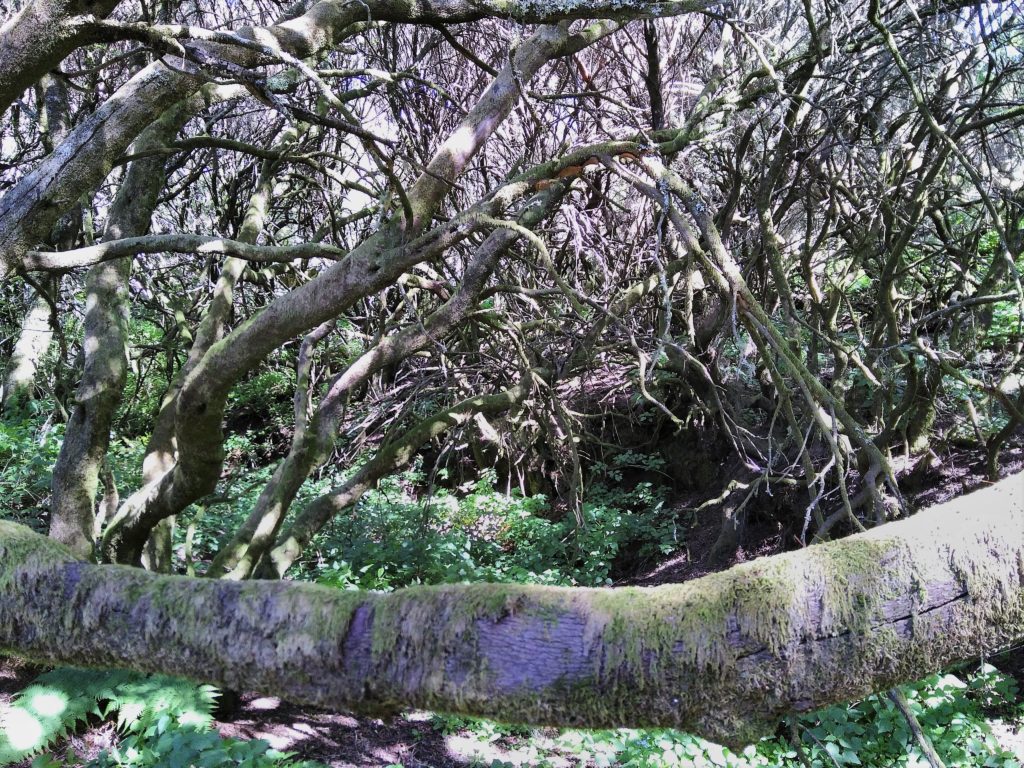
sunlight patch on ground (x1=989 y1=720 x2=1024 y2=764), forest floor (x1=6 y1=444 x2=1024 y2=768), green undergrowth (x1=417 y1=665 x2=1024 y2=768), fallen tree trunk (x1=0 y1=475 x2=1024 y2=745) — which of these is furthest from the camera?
forest floor (x1=6 y1=444 x2=1024 y2=768)

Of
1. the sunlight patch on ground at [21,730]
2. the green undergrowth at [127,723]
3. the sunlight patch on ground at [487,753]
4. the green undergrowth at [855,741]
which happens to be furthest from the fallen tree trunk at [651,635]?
the sunlight patch on ground at [487,753]

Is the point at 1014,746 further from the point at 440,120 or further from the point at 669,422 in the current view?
the point at 440,120

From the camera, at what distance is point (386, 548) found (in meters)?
6.67

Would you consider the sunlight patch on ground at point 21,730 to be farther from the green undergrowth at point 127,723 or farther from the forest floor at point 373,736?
the forest floor at point 373,736

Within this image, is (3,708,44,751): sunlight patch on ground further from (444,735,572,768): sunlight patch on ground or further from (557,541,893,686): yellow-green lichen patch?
(557,541,893,686): yellow-green lichen patch

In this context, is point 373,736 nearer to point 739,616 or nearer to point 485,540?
point 485,540

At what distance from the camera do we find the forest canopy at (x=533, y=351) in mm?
1241

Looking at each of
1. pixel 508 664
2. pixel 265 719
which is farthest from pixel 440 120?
pixel 508 664

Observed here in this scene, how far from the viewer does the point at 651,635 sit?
121 centimetres

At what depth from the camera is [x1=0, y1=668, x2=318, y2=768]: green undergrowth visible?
141 inches

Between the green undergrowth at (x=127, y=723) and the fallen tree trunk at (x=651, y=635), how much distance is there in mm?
2568

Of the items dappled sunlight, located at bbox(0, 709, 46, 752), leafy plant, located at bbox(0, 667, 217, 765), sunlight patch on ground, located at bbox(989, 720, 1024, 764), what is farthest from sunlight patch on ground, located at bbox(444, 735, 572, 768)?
sunlight patch on ground, located at bbox(989, 720, 1024, 764)

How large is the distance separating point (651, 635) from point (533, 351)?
15.0 ft

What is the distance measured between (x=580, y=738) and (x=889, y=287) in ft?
12.1
